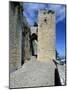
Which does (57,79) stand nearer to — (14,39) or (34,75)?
(34,75)

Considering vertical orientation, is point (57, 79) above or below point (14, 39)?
below

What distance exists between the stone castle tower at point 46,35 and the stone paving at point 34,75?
0.09m

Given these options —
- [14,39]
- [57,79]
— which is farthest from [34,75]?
[14,39]

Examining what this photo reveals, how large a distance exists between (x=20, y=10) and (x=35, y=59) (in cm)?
62

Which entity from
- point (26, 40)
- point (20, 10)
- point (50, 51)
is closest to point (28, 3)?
point (20, 10)

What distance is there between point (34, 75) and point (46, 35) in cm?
51

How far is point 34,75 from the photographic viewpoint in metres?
2.84

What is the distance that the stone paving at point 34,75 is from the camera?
2785 millimetres

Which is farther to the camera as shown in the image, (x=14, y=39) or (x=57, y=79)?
(x=57, y=79)

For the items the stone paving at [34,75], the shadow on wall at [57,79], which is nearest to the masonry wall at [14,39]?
the stone paving at [34,75]

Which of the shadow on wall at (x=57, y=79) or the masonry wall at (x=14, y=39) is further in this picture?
the shadow on wall at (x=57, y=79)

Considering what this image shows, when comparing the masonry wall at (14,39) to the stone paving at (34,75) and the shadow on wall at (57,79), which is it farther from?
the shadow on wall at (57,79)

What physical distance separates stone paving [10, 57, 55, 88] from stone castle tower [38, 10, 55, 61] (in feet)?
0.29

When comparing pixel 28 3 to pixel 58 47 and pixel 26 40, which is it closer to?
pixel 26 40
